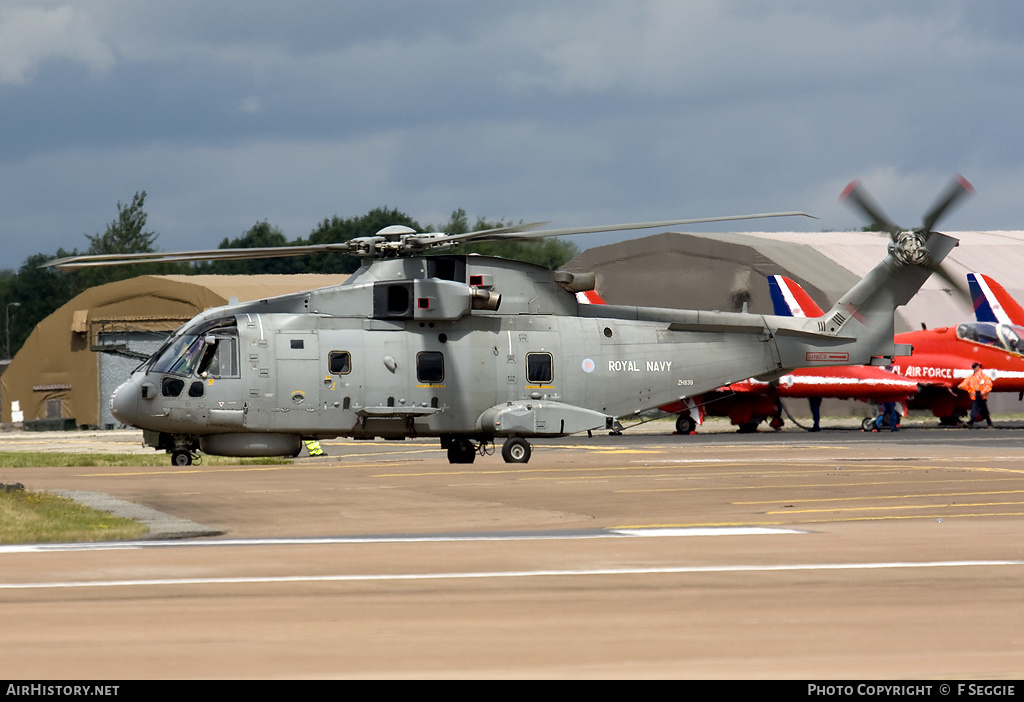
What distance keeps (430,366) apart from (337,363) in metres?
1.94

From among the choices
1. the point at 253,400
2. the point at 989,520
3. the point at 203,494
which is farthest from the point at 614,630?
the point at 253,400

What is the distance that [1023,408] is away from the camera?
74625mm

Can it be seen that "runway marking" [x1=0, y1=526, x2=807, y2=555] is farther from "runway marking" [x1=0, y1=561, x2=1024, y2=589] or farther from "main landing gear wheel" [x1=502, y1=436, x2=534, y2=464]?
"main landing gear wheel" [x1=502, y1=436, x2=534, y2=464]

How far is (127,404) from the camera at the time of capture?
2620 centimetres

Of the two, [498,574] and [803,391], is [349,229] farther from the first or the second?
[498,574]

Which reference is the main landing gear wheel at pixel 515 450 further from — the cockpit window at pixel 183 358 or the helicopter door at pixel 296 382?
the cockpit window at pixel 183 358

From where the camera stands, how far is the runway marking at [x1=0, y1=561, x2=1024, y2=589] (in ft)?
37.6

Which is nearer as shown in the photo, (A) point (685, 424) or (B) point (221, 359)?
(B) point (221, 359)

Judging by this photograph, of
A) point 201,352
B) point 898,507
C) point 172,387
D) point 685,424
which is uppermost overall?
point 201,352

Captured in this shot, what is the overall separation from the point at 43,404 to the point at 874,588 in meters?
67.2

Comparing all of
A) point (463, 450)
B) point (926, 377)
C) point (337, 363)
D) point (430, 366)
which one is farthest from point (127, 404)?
point (926, 377)

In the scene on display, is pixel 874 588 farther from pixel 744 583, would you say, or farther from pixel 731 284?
pixel 731 284

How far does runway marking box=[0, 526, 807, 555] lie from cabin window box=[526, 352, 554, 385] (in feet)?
39.0

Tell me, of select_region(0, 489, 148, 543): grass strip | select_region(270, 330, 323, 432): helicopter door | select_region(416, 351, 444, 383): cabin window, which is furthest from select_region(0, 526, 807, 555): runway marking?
select_region(416, 351, 444, 383): cabin window
